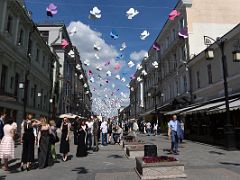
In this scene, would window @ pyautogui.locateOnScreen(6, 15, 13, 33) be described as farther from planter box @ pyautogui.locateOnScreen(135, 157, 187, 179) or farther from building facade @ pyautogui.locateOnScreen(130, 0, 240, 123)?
planter box @ pyautogui.locateOnScreen(135, 157, 187, 179)

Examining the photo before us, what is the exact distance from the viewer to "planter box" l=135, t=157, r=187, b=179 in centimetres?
736

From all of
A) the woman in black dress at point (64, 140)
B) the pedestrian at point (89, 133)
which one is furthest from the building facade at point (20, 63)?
the woman in black dress at point (64, 140)

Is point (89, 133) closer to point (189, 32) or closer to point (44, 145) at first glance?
point (44, 145)

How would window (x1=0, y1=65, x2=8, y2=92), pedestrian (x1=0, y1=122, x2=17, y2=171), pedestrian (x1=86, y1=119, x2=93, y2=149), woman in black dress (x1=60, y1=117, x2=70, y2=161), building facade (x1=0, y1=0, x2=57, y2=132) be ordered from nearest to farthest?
pedestrian (x1=0, y1=122, x2=17, y2=171)
woman in black dress (x1=60, y1=117, x2=70, y2=161)
pedestrian (x1=86, y1=119, x2=93, y2=149)
building facade (x1=0, y1=0, x2=57, y2=132)
window (x1=0, y1=65, x2=8, y2=92)

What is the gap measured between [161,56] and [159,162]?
3486cm

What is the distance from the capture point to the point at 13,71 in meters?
24.4

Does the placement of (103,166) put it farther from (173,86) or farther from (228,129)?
(173,86)

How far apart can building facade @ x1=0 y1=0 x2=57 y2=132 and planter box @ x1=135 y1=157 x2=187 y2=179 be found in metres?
15.0

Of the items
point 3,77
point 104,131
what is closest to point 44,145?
point 104,131

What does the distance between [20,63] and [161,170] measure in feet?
71.9

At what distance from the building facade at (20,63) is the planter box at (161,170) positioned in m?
15.0

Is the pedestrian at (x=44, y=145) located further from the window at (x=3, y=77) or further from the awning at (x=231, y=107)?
the window at (x=3, y=77)

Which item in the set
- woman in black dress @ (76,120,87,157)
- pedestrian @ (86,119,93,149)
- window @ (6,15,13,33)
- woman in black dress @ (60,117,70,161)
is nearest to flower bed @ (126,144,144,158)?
woman in black dress @ (76,120,87,157)

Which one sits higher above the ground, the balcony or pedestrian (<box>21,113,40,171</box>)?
the balcony
